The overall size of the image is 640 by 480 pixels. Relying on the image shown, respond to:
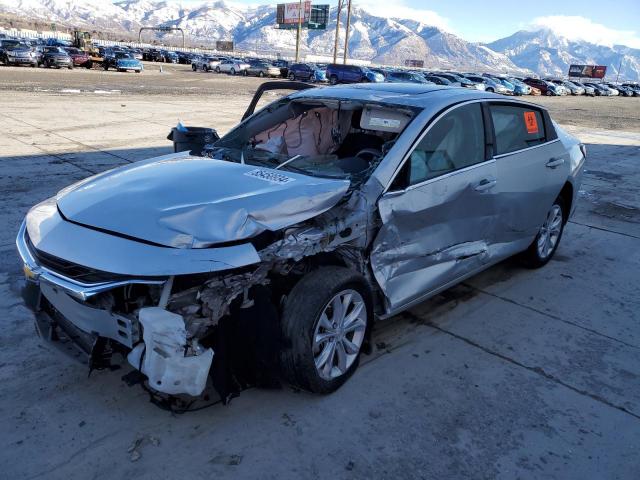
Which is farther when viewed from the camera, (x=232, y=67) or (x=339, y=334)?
(x=232, y=67)

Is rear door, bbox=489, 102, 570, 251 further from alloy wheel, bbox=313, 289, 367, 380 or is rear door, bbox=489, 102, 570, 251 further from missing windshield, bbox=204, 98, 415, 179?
alloy wheel, bbox=313, 289, 367, 380

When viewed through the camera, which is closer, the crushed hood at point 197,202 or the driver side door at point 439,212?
the crushed hood at point 197,202

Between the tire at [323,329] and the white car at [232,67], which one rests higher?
the white car at [232,67]

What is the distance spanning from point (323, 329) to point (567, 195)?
3553 mm

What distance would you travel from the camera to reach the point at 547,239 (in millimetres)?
5238

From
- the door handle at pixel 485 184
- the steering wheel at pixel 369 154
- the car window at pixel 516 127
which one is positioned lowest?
the door handle at pixel 485 184

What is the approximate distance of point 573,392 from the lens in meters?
3.29

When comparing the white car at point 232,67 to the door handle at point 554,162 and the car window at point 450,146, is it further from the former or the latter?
the car window at point 450,146

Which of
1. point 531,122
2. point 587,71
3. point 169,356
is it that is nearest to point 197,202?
point 169,356

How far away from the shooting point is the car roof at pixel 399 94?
3.85m

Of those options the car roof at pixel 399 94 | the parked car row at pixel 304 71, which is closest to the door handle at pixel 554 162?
the car roof at pixel 399 94

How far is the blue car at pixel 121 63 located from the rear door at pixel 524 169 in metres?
39.4

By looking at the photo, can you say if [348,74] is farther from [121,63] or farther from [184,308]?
[184,308]

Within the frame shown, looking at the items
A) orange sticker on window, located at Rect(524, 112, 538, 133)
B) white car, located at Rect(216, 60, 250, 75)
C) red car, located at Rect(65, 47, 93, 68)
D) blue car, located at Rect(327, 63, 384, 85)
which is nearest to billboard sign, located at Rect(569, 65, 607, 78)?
blue car, located at Rect(327, 63, 384, 85)
